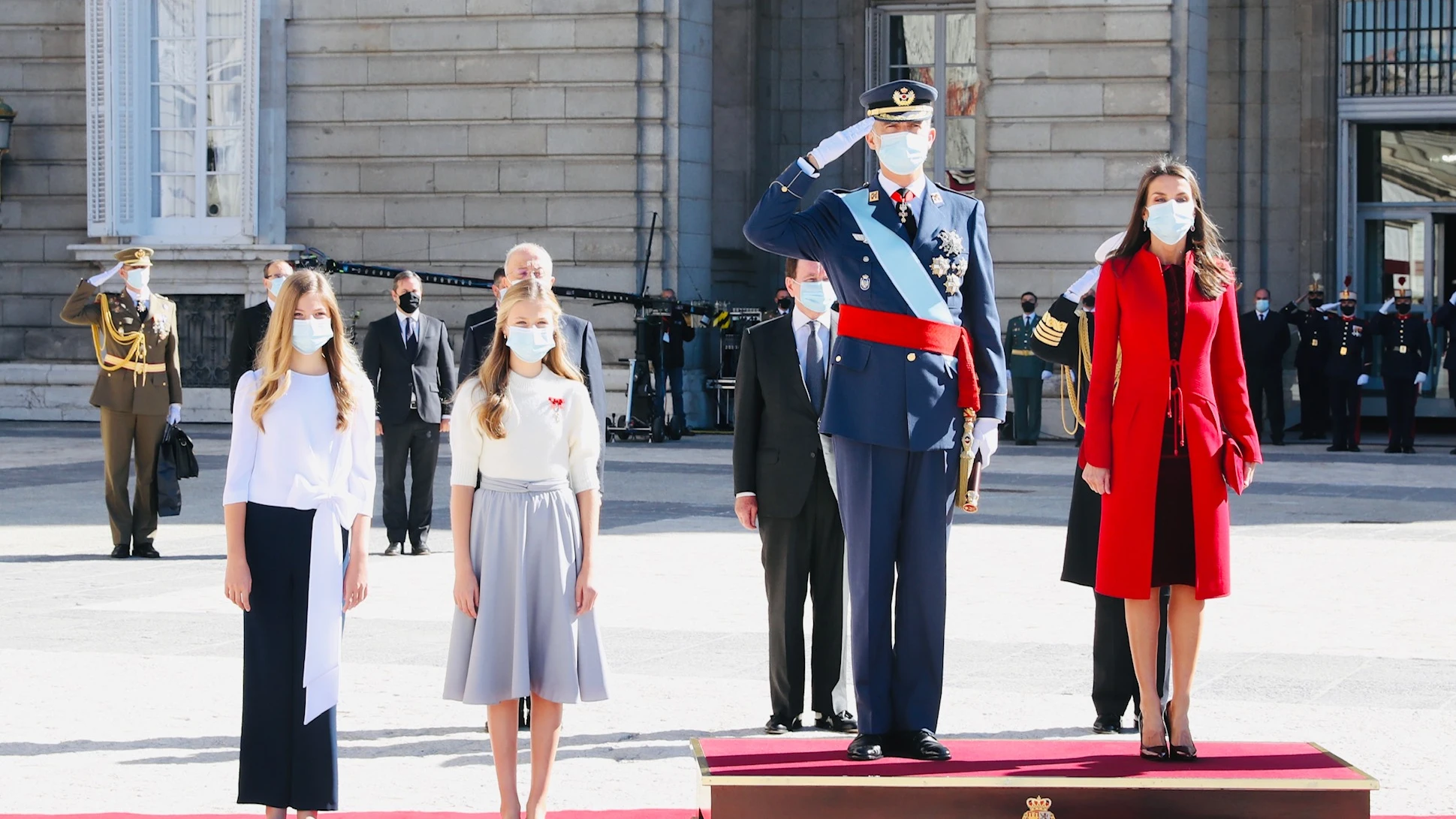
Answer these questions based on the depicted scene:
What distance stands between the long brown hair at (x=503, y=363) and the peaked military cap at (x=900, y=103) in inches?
42.6

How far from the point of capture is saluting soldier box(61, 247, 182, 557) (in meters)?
12.3

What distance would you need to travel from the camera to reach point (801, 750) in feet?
18.9

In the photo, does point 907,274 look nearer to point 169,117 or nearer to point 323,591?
point 323,591

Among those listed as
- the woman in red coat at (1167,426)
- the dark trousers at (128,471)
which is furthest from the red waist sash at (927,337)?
the dark trousers at (128,471)

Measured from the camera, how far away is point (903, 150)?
5789 millimetres

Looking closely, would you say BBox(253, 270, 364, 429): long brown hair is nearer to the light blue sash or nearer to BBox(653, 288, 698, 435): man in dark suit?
the light blue sash

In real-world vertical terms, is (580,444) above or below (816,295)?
below

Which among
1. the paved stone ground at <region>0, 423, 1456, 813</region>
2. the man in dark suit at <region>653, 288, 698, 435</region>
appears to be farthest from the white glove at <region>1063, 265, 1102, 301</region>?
the man in dark suit at <region>653, 288, 698, 435</region>

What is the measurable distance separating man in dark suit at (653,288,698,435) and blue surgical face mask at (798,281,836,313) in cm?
1387

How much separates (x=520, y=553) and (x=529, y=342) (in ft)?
1.98

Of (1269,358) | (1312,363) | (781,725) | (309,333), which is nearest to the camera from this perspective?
(309,333)

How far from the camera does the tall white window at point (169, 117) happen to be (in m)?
23.1

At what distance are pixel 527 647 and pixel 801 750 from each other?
837 mm

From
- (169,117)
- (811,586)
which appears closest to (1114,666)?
(811,586)
